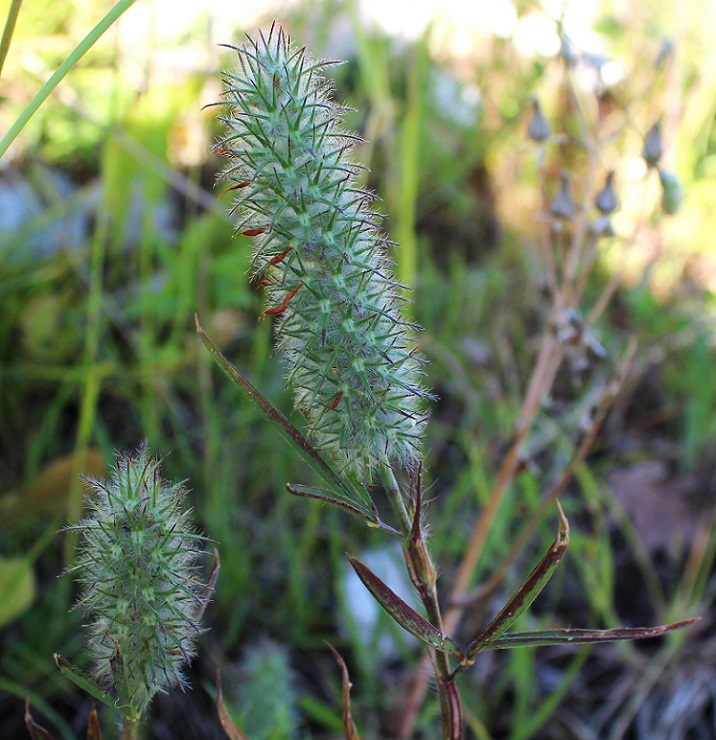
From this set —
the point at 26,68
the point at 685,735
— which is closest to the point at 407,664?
the point at 685,735

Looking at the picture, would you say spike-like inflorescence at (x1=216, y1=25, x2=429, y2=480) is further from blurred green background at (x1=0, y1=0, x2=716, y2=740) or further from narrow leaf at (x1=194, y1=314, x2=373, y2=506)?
blurred green background at (x1=0, y1=0, x2=716, y2=740)

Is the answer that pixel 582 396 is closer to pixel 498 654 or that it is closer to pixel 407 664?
pixel 498 654

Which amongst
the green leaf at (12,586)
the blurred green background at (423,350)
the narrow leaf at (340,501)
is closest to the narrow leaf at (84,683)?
the narrow leaf at (340,501)

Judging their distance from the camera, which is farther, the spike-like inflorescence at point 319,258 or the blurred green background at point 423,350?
the blurred green background at point 423,350

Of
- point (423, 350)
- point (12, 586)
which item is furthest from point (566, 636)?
point (423, 350)

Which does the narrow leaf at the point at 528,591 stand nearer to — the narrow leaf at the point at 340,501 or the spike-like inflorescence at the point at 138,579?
the narrow leaf at the point at 340,501

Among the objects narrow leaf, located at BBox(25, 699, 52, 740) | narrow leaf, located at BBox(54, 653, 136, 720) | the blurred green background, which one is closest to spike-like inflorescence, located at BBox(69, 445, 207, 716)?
narrow leaf, located at BBox(54, 653, 136, 720)
